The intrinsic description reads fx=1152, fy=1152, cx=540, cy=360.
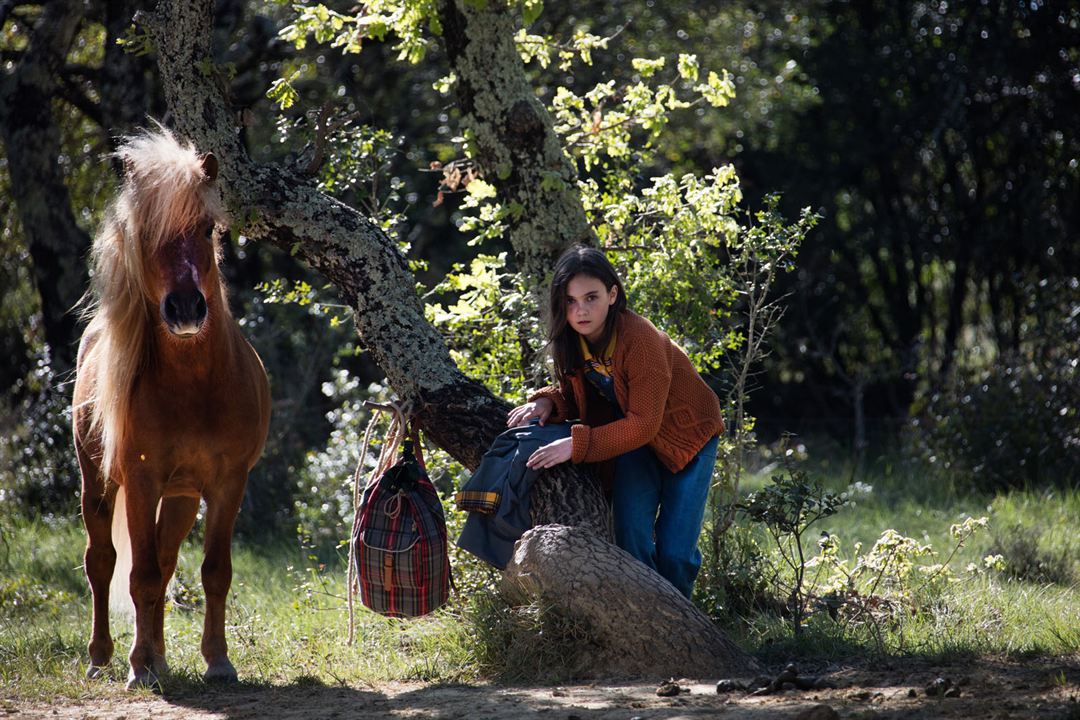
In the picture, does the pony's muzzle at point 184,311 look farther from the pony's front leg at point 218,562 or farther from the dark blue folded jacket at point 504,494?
the dark blue folded jacket at point 504,494

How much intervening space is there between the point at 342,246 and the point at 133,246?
1.06m

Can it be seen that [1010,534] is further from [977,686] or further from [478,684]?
[478,684]

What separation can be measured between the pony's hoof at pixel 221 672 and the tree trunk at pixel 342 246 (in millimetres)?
1277

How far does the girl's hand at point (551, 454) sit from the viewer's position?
441 centimetres

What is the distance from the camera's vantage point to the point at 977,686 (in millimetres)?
3613

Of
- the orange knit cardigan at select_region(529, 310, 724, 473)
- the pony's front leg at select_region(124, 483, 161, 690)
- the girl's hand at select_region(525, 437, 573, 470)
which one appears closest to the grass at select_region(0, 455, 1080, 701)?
the pony's front leg at select_region(124, 483, 161, 690)

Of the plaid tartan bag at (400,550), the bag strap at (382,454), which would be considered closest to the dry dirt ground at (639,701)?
the plaid tartan bag at (400,550)

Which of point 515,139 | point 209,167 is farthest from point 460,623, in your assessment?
point 515,139

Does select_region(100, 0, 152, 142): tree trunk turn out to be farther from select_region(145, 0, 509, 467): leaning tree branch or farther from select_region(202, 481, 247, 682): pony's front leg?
select_region(202, 481, 247, 682): pony's front leg

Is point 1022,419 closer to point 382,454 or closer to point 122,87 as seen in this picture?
point 382,454

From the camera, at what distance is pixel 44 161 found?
949 centimetres

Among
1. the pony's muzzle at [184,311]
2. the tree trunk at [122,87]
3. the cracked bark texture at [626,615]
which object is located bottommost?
the cracked bark texture at [626,615]

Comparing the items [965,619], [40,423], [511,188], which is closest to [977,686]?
[965,619]

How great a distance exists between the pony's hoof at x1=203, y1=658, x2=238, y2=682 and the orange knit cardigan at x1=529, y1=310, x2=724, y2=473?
167 cm
